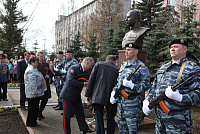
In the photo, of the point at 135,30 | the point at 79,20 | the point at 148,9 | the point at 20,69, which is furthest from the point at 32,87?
the point at 79,20

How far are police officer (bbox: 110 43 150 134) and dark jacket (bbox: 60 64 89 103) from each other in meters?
1.29

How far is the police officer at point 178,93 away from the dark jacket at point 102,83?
1.41 m

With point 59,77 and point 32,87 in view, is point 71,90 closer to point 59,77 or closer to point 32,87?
point 32,87

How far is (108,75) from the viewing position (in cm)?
413

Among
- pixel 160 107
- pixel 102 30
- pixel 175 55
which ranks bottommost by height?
pixel 160 107

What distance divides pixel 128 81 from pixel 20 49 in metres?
28.1

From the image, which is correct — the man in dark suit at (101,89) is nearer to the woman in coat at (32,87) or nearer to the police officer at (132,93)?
the police officer at (132,93)

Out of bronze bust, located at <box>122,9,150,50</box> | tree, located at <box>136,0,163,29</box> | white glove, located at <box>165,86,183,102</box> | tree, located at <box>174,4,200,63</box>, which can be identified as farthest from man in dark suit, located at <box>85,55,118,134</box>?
tree, located at <box>136,0,163,29</box>

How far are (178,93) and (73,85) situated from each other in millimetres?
2617

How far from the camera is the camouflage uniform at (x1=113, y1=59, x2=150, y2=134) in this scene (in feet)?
11.2

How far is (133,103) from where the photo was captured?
11.3 feet

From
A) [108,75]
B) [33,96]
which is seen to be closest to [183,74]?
[108,75]

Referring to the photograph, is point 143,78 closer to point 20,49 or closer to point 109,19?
point 109,19

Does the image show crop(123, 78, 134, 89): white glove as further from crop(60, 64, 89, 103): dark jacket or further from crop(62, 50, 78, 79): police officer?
crop(62, 50, 78, 79): police officer
